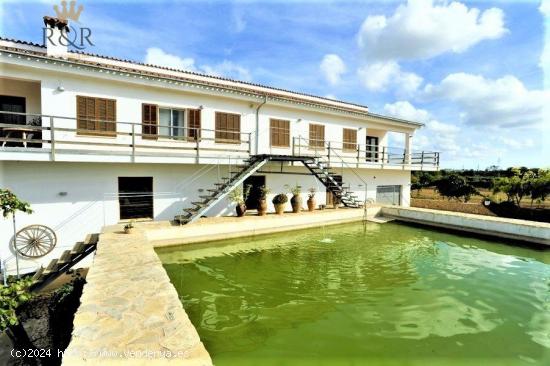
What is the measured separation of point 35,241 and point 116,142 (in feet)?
13.9

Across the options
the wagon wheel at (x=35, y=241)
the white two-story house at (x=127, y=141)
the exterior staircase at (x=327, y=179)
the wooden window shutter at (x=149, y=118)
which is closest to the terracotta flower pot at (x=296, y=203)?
the white two-story house at (x=127, y=141)

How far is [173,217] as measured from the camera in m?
12.8

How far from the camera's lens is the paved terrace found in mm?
3311

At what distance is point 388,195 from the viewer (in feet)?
68.5

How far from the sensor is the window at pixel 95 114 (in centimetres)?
1085

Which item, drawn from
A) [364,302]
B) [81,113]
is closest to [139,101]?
[81,113]

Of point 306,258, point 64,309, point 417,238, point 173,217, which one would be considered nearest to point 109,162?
point 173,217

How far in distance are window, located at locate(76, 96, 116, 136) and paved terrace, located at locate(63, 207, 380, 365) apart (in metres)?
4.42

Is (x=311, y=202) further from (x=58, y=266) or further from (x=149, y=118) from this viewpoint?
(x=58, y=266)

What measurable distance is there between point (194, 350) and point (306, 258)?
22.1 feet

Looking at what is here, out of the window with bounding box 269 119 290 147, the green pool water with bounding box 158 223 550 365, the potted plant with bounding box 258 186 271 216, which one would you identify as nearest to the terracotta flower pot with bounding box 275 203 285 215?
the potted plant with bounding box 258 186 271 216

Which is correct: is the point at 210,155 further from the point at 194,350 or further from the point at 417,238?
the point at 194,350

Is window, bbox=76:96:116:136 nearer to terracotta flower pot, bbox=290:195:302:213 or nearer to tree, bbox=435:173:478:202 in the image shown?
terracotta flower pot, bbox=290:195:302:213

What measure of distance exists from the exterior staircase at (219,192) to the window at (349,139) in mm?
7047
